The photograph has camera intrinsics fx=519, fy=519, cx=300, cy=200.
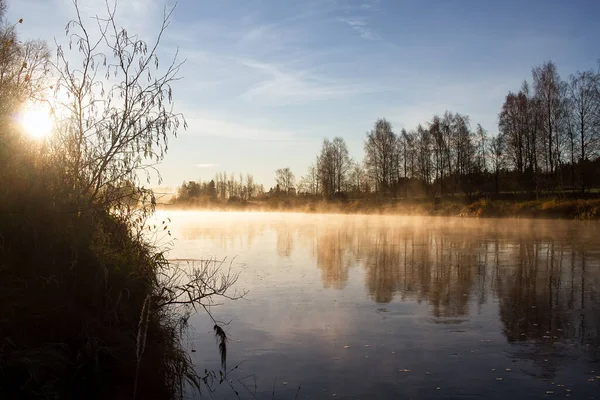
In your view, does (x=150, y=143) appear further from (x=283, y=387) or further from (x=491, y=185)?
(x=491, y=185)

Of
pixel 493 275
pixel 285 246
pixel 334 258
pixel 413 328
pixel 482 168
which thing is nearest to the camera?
pixel 413 328

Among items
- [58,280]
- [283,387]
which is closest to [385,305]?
[283,387]

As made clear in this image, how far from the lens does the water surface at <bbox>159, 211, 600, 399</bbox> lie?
224 inches

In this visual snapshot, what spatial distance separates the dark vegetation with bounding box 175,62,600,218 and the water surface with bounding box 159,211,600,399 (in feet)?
72.7

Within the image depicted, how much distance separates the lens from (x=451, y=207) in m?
43.7

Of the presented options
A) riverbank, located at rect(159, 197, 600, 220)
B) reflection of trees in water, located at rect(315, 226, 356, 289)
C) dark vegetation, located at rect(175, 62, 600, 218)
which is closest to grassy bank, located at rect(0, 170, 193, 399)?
reflection of trees in water, located at rect(315, 226, 356, 289)

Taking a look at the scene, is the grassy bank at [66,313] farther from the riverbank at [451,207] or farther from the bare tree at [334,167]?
the bare tree at [334,167]

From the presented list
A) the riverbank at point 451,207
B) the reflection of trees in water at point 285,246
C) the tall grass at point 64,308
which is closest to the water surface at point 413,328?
the tall grass at point 64,308

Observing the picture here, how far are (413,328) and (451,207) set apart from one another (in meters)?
37.5

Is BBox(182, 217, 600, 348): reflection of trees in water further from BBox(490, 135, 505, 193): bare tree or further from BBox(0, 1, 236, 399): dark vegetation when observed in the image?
BBox(490, 135, 505, 193): bare tree

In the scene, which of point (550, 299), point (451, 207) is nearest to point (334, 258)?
point (550, 299)

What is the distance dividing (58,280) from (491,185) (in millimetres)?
57364

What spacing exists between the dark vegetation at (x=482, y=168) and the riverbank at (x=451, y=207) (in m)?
0.08

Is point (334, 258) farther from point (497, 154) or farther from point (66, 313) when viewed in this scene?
point (497, 154)
